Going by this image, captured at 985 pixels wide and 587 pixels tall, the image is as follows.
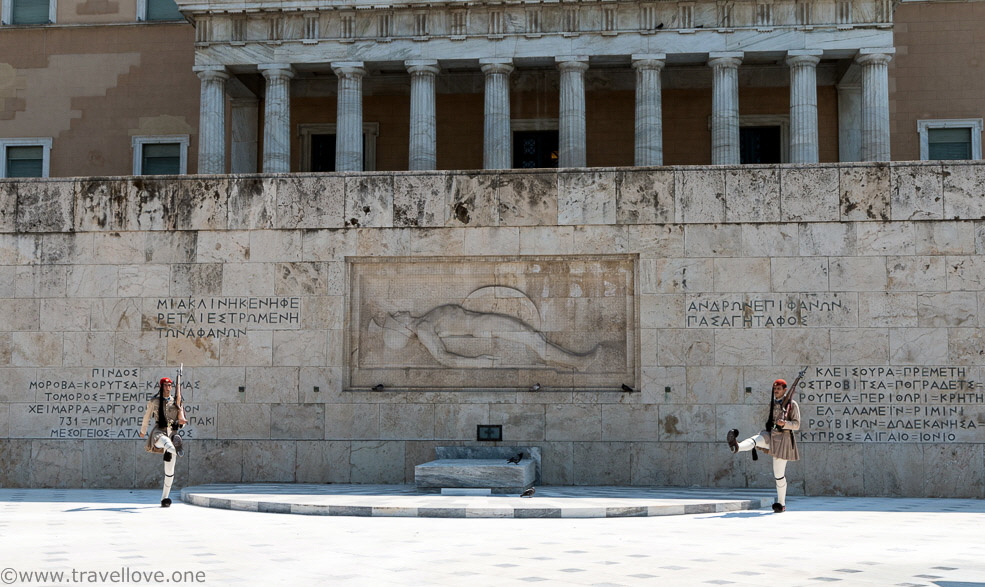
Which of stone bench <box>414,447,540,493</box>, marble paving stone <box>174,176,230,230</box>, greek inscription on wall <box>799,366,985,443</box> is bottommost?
stone bench <box>414,447,540,493</box>

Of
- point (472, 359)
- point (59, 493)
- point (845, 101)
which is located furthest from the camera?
point (845, 101)

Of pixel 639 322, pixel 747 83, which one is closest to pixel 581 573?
pixel 639 322

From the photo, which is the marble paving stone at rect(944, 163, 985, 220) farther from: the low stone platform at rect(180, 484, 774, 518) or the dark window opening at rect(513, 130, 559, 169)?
the dark window opening at rect(513, 130, 559, 169)

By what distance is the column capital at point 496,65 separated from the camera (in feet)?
150

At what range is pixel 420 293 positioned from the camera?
20.1 metres

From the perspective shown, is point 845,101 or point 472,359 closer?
point 472,359

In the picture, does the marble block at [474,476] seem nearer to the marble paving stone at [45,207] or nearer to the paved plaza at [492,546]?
the paved plaza at [492,546]

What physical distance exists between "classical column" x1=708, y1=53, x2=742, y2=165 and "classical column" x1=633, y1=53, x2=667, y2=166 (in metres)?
2.17

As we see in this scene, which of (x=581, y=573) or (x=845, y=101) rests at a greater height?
(x=845, y=101)

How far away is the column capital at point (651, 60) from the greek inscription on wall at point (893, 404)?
28.2 m

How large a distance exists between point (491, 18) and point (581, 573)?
3836 centimetres

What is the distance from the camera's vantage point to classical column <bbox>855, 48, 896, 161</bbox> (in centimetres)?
4369

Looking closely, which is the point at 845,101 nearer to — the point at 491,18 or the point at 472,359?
the point at 491,18

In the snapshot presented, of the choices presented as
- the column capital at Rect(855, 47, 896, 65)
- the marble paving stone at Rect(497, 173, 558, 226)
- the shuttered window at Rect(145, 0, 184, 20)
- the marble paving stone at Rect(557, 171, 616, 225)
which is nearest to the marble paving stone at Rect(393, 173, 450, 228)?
the marble paving stone at Rect(497, 173, 558, 226)
